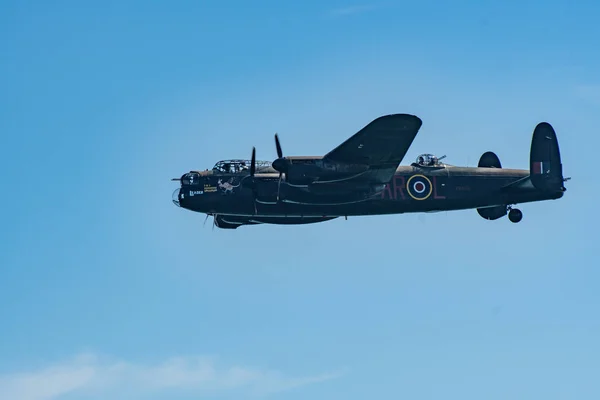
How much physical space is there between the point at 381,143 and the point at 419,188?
15.7ft

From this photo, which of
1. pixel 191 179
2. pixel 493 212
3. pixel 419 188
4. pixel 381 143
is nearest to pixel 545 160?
pixel 493 212

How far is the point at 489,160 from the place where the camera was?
165 ft

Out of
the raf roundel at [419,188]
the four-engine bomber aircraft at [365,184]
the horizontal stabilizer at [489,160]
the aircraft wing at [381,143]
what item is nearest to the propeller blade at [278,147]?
the four-engine bomber aircraft at [365,184]

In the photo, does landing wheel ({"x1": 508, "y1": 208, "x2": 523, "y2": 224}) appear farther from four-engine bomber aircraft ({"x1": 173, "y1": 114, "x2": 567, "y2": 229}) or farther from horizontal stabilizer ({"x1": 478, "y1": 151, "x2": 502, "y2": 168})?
horizontal stabilizer ({"x1": 478, "y1": 151, "x2": 502, "y2": 168})

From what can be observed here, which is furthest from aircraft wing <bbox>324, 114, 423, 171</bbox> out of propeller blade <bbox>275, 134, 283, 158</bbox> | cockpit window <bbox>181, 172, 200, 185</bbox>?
cockpit window <bbox>181, 172, 200, 185</bbox>

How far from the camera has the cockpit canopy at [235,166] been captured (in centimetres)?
4744

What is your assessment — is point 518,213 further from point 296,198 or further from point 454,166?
point 296,198

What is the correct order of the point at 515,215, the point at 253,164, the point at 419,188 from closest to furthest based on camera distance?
1. the point at 253,164
2. the point at 419,188
3. the point at 515,215

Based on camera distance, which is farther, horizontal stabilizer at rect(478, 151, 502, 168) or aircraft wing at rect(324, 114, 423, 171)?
horizontal stabilizer at rect(478, 151, 502, 168)

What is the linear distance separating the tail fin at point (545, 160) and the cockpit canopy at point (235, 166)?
1162cm

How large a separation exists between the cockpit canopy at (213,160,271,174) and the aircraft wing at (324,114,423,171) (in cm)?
369

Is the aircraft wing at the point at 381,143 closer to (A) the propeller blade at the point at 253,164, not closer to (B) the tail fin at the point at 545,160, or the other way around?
(A) the propeller blade at the point at 253,164

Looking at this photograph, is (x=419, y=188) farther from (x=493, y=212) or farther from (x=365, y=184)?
(x=493, y=212)

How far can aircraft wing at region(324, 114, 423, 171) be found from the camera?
42.5 metres
